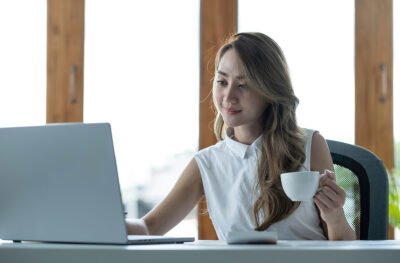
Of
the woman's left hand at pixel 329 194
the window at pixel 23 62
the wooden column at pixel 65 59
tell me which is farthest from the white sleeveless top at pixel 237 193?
the window at pixel 23 62

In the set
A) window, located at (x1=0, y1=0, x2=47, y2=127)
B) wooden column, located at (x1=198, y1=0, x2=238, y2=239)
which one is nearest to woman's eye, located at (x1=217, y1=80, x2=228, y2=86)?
wooden column, located at (x1=198, y1=0, x2=238, y2=239)

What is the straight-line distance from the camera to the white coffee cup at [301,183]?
3.33 ft

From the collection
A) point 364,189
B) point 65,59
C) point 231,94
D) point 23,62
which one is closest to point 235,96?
point 231,94

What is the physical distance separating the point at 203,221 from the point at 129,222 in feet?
5.72

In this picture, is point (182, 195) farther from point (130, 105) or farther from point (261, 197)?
point (130, 105)

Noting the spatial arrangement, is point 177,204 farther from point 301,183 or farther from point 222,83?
point 301,183

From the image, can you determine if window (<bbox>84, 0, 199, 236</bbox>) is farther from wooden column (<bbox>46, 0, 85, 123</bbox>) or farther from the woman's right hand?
the woman's right hand

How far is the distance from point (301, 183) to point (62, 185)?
45cm

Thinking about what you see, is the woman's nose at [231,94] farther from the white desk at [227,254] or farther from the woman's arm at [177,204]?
the white desk at [227,254]

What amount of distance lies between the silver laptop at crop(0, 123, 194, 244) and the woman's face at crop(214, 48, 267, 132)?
78 centimetres

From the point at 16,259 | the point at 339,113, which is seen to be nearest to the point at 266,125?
the point at 16,259

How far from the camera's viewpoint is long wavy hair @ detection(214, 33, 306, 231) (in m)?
1.56

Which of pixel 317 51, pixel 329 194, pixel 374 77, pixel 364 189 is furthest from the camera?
pixel 317 51

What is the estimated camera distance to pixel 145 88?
3.19 m
